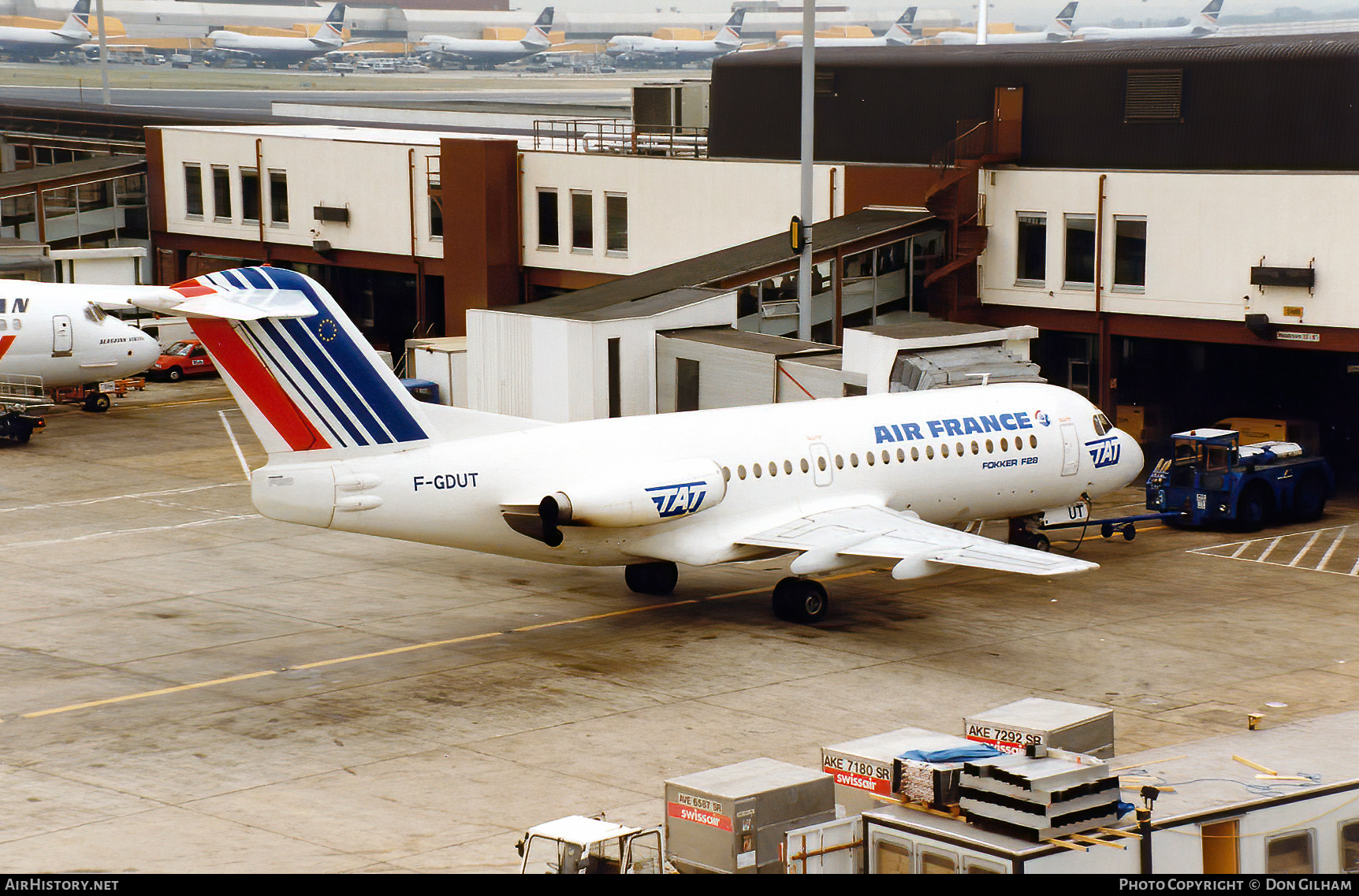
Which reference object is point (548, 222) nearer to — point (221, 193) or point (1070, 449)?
point (221, 193)

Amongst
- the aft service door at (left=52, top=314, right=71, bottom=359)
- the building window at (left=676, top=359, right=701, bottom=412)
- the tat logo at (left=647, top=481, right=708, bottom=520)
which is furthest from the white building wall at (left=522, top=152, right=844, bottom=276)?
the tat logo at (left=647, top=481, right=708, bottom=520)

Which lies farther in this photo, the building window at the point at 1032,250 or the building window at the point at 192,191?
the building window at the point at 192,191

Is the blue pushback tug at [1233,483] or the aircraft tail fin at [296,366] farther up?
the aircraft tail fin at [296,366]

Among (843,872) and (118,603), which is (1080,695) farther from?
(118,603)

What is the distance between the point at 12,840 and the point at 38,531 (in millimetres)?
19803

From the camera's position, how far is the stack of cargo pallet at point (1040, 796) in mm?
14836

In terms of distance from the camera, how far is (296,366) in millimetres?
27625

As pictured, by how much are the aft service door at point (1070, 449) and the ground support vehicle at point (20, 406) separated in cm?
3004

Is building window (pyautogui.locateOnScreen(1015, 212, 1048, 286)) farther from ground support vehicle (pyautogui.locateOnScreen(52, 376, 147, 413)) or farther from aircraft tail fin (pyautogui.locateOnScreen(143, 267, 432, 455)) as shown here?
ground support vehicle (pyautogui.locateOnScreen(52, 376, 147, 413))

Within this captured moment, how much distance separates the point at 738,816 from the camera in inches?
637

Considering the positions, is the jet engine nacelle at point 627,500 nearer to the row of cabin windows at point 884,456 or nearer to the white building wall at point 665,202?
the row of cabin windows at point 884,456

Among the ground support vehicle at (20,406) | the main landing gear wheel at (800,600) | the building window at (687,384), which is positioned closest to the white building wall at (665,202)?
the building window at (687,384)

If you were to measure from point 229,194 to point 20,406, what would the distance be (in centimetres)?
1918

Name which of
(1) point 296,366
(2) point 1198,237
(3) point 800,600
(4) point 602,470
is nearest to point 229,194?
(2) point 1198,237
